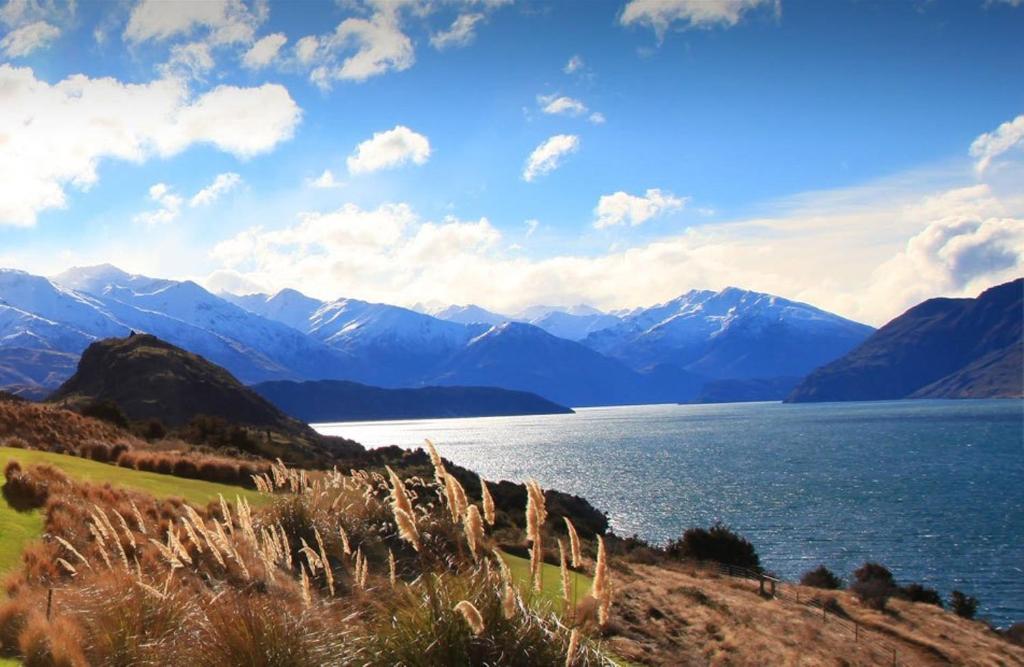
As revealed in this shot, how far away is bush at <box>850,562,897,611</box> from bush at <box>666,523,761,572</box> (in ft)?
14.5

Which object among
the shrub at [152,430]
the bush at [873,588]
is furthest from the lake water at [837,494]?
the shrub at [152,430]

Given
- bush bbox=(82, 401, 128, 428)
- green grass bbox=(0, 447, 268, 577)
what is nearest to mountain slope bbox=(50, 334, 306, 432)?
bush bbox=(82, 401, 128, 428)

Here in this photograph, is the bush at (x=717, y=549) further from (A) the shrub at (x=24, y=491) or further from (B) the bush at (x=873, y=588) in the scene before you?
(A) the shrub at (x=24, y=491)

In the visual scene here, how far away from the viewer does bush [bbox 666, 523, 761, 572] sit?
3575 centimetres

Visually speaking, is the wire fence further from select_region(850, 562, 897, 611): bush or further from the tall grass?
the tall grass

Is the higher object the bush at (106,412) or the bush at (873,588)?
the bush at (106,412)

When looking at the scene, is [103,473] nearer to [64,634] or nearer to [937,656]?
[64,634]

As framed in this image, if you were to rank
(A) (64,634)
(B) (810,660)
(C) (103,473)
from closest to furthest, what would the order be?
(A) (64,634) → (B) (810,660) → (C) (103,473)

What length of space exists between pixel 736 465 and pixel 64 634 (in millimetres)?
95855

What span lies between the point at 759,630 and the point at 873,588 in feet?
47.4

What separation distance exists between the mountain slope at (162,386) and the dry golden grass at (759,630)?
71.0 meters

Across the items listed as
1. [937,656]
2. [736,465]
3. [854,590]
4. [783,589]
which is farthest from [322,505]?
[736,465]

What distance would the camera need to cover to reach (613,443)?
152 m

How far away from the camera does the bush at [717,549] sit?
3575 cm
